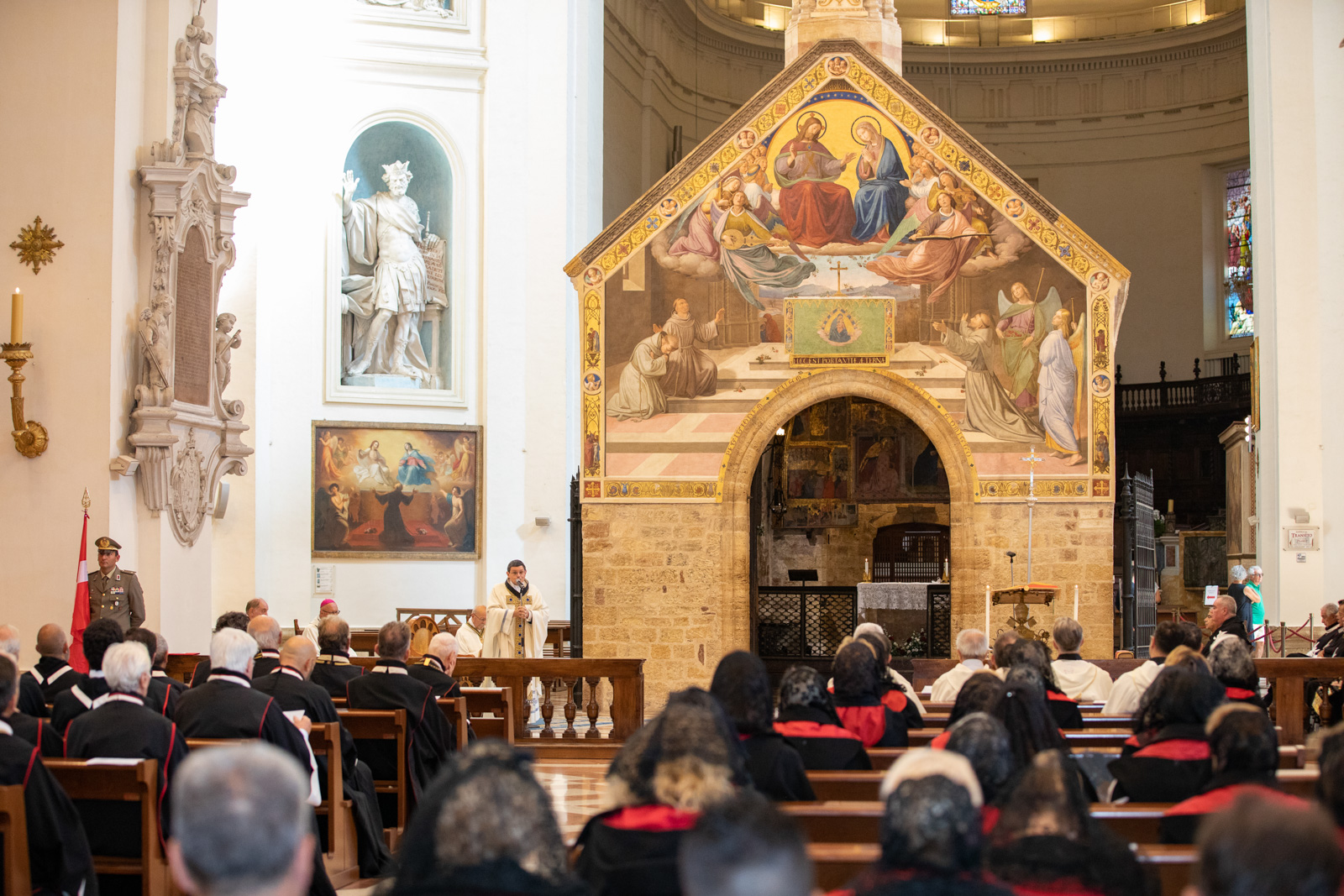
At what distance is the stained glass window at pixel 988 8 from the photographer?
30594mm

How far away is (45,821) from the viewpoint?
512cm

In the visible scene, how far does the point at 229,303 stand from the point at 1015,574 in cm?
1125

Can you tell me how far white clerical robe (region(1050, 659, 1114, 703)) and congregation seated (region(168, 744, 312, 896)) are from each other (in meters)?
7.64

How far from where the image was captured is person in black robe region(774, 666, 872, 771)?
20.7 feet

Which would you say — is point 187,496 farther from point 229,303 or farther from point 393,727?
point 229,303

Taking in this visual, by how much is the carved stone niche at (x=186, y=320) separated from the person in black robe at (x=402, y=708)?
4.10 meters

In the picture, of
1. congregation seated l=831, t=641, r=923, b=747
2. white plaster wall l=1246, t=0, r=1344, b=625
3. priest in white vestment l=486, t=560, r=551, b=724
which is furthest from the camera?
white plaster wall l=1246, t=0, r=1344, b=625

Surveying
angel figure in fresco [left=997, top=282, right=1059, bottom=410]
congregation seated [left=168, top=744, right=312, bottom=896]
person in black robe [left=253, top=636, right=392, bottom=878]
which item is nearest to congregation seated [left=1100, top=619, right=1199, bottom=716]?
person in black robe [left=253, top=636, right=392, bottom=878]

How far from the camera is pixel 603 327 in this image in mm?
17672

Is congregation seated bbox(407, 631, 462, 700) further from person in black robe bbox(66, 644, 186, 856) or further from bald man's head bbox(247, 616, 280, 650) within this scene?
person in black robe bbox(66, 644, 186, 856)

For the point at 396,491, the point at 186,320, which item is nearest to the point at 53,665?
the point at 186,320

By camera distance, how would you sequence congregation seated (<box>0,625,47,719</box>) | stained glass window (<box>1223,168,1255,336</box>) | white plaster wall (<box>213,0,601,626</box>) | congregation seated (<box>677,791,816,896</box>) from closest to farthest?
congregation seated (<box>677,791,816,896</box>) < congregation seated (<box>0,625,47,719</box>) < white plaster wall (<box>213,0,601,626</box>) < stained glass window (<box>1223,168,1255,336</box>)

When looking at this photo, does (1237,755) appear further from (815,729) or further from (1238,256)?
(1238,256)

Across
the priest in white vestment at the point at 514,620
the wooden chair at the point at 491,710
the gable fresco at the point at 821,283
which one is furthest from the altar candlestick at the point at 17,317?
the gable fresco at the point at 821,283
